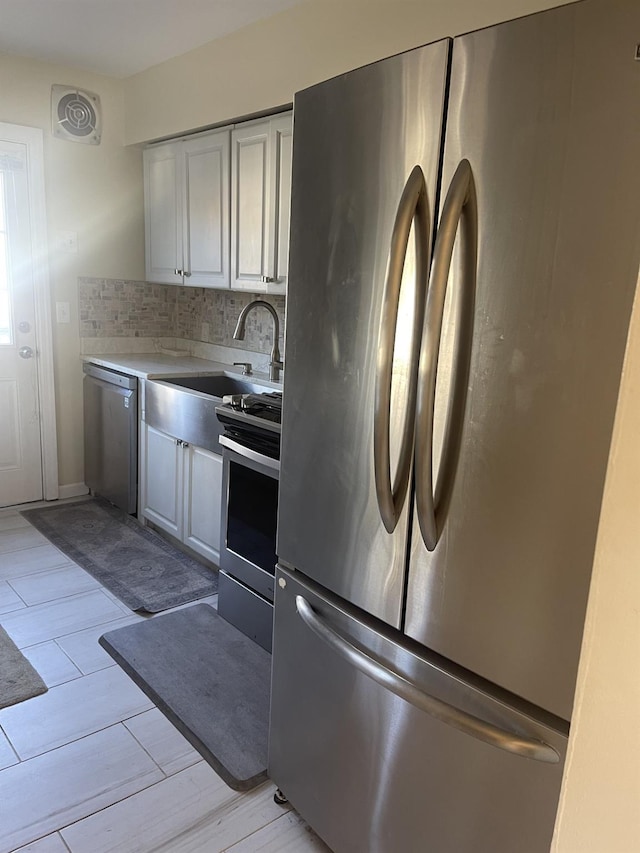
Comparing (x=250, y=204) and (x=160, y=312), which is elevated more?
(x=250, y=204)

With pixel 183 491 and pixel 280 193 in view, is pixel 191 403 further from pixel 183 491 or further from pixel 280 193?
pixel 280 193

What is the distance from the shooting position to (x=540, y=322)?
38.0 inches

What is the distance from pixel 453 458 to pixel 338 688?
2.19ft

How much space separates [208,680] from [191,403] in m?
1.29

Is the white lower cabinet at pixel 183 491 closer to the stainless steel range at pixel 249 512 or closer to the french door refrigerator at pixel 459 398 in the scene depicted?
the stainless steel range at pixel 249 512

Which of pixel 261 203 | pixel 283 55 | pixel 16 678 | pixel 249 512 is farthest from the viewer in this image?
pixel 261 203

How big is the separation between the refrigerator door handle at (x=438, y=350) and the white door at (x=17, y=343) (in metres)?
3.28

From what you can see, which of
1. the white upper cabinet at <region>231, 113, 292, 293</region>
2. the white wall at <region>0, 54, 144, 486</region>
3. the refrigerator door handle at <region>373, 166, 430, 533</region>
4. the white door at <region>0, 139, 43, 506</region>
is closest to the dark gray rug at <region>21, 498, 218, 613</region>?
the white door at <region>0, 139, 43, 506</region>

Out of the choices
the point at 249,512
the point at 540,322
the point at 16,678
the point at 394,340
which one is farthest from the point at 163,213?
the point at 540,322

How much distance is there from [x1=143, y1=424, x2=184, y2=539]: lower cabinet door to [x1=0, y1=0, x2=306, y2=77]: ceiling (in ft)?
6.39

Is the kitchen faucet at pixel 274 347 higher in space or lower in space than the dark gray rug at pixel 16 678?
higher

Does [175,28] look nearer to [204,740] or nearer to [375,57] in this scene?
[375,57]

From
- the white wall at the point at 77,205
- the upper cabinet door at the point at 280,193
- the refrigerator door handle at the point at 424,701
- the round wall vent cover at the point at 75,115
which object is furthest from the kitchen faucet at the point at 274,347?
the refrigerator door handle at the point at 424,701

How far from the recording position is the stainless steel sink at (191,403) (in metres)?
2.89
